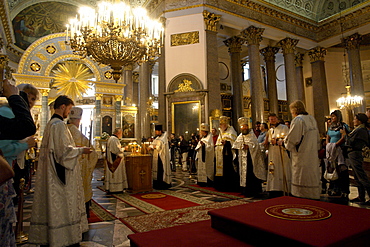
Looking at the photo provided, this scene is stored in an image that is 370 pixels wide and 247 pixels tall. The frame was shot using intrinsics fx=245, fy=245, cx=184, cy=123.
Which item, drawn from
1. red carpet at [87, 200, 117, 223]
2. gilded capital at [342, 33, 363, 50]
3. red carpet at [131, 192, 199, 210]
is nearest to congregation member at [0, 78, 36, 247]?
red carpet at [87, 200, 117, 223]

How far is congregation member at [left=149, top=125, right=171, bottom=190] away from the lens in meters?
7.30

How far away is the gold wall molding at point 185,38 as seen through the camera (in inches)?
453

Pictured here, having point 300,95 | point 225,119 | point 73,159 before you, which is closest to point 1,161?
point 73,159

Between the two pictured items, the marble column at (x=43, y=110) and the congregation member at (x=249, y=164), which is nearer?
the congregation member at (x=249, y=164)

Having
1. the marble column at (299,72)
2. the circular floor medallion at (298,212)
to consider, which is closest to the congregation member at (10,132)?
the circular floor medallion at (298,212)

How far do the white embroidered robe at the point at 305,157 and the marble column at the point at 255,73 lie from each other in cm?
829

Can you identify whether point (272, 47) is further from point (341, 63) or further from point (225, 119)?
point (225, 119)

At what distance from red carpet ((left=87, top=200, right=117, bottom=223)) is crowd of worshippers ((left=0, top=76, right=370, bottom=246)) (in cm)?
17

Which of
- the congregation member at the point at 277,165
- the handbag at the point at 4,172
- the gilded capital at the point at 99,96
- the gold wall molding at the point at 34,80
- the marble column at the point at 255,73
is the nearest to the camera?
the handbag at the point at 4,172

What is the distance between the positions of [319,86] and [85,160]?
16.4 m

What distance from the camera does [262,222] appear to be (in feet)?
6.88

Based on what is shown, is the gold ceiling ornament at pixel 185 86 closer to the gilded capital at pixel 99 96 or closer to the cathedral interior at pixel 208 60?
the cathedral interior at pixel 208 60

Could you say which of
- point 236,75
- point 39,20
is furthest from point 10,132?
point 39,20

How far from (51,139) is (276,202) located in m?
2.83
